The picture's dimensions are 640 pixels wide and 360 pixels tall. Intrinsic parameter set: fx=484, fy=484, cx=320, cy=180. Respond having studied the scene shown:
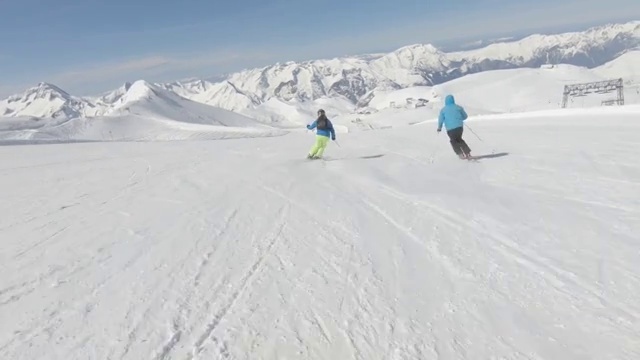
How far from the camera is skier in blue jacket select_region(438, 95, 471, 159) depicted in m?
Answer: 13.8

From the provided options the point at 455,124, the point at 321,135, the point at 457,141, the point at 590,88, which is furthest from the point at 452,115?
the point at 590,88

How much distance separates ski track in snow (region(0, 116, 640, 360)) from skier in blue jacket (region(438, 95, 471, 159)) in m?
2.78

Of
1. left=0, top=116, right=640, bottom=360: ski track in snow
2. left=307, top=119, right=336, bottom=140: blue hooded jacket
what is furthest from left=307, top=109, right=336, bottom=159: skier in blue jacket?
left=0, top=116, right=640, bottom=360: ski track in snow

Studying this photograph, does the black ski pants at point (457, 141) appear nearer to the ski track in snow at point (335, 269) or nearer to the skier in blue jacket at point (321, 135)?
the ski track in snow at point (335, 269)

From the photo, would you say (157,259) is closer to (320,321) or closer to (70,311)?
(70,311)

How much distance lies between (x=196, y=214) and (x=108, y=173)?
7.36 meters

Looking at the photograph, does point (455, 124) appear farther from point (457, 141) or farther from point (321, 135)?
point (321, 135)

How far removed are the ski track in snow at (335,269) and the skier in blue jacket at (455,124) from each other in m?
2.78

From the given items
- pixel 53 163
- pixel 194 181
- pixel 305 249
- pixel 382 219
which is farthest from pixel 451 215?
pixel 53 163

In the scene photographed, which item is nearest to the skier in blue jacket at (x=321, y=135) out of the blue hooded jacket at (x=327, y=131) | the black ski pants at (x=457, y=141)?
the blue hooded jacket at (x=327, y=131)

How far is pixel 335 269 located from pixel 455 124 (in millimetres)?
9564

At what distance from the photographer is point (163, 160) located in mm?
17828

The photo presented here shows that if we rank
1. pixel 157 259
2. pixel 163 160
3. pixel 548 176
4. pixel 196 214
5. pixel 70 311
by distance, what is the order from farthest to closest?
pixel 163 160 < pixel 548 176 < pixel 196 214 < pixel 157 259 < pixel 70 311

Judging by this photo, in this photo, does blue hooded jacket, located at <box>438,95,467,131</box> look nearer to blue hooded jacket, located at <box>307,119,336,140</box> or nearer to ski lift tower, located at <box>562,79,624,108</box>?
blue hooded jacket, located at <box>307,119,336,140</box>
